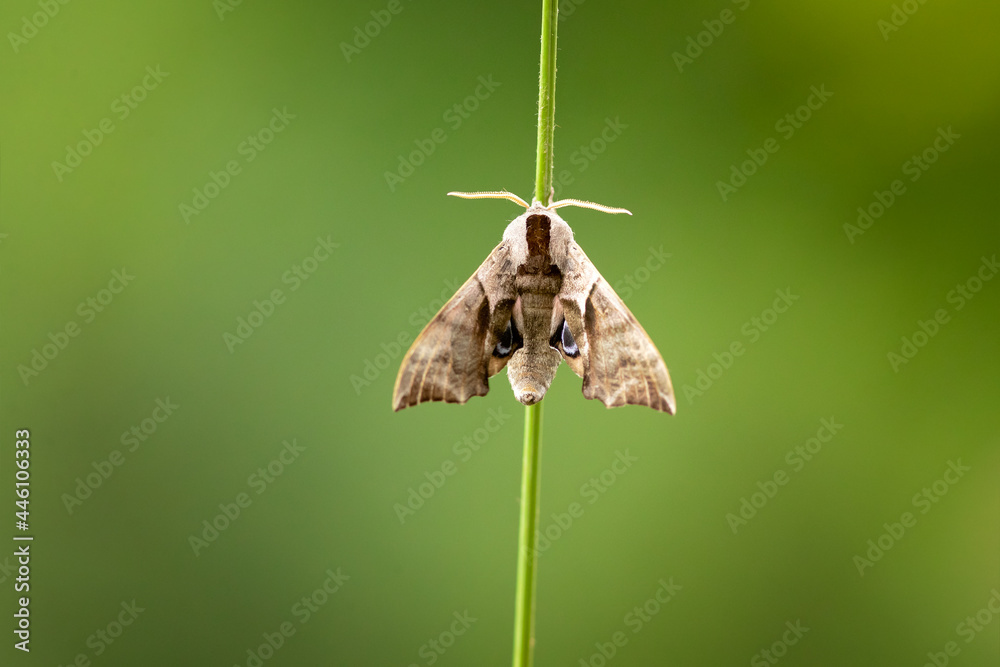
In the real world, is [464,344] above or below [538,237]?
below

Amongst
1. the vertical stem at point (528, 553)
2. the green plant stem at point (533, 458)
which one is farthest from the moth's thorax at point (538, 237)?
the vertical stem at point (528, 553)

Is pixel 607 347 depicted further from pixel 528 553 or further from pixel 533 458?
pixel 528 553

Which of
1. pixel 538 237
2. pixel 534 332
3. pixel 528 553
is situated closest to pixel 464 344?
pixel 534 332

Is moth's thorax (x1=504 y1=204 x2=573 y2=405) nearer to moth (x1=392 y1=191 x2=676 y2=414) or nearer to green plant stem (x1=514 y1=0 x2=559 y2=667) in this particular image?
moth (x1=392 y1=191 x2=676 y2=414)

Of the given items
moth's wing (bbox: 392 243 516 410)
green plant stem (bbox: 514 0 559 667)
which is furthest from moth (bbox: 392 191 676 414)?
green plant stem (bbox: 514 0 559 667)

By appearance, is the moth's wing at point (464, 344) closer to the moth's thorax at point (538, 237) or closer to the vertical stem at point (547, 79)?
the moth's thorax at point (538, 237)

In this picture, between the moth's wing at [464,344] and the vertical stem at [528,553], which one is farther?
the moth's wing at [464,344]
